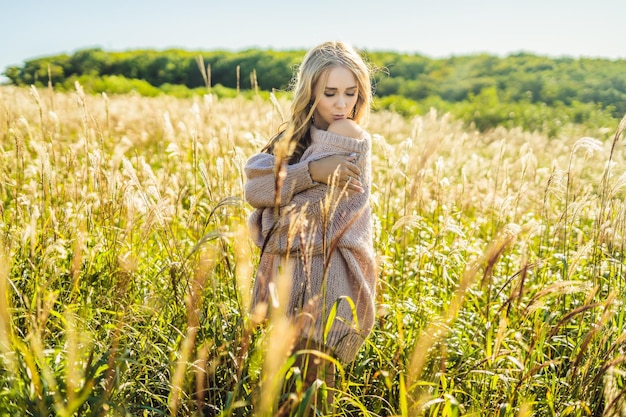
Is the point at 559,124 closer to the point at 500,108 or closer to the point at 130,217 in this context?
the point at 500,108

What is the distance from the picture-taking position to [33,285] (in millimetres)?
2342

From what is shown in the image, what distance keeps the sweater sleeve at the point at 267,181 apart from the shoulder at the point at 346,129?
6.7 inches

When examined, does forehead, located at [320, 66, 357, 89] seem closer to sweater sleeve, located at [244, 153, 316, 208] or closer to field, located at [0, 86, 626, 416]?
sweater sleeve, located at [244, 153, 316, 208]

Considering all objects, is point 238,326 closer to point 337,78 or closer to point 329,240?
point 329,240

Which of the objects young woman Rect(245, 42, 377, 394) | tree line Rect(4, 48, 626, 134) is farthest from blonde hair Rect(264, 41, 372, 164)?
tree line Rect(4, 48, 626, 134)

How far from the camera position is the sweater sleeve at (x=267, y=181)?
197 cm

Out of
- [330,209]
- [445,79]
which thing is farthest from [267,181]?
[445,79]

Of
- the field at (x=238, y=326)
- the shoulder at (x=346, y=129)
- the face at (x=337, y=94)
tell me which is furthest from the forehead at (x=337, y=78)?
the field at (x=238, y=326)

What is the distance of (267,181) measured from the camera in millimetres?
2016

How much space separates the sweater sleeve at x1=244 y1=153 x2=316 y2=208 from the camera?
1.97m

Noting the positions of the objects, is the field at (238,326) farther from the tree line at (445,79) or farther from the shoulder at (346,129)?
the tree line at (445,79)

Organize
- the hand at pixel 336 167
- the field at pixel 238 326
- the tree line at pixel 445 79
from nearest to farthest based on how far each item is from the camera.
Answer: the field at pixel 238 326 < the hand at pixel 336 167 < the tree line at pixel 445 79

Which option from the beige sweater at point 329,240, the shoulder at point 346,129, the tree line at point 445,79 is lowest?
the tree line at point 445,79

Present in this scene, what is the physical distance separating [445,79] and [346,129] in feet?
87.1
